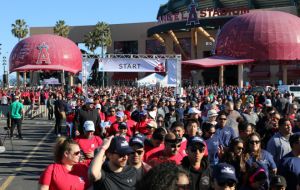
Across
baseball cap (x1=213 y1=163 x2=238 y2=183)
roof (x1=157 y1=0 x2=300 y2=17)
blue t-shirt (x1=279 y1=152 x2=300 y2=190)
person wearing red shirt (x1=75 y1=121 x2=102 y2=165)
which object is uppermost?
roof (x1=157 y1=0 x2=300 y2=17)

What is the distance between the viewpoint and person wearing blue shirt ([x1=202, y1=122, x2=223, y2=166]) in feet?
23.8

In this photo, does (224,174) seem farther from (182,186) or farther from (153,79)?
(153,79)

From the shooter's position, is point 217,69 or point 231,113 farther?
point 217,69

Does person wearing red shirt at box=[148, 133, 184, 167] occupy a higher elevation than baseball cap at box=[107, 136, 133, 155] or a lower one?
lower

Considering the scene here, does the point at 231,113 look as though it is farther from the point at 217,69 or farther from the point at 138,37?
the point at 138,37

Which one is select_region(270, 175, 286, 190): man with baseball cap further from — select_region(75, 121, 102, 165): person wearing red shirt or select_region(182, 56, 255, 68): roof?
select_region(182, 56, 255, 68): roof

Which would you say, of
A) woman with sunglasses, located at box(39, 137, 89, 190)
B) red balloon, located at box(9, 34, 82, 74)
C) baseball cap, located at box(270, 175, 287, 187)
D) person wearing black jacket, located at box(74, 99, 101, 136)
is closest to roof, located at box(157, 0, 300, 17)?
red balloon, located at box(9, 34, 82, 74)

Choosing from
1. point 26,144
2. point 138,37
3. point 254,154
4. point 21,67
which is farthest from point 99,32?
point 254,154

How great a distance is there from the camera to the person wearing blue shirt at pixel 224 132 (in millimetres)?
7904

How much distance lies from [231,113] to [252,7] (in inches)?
2438

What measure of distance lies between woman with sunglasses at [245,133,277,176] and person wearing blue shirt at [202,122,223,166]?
3.14ft

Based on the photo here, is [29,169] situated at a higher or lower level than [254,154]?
lower

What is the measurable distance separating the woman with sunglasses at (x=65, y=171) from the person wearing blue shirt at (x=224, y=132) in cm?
308

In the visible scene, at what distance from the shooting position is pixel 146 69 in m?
22.9
